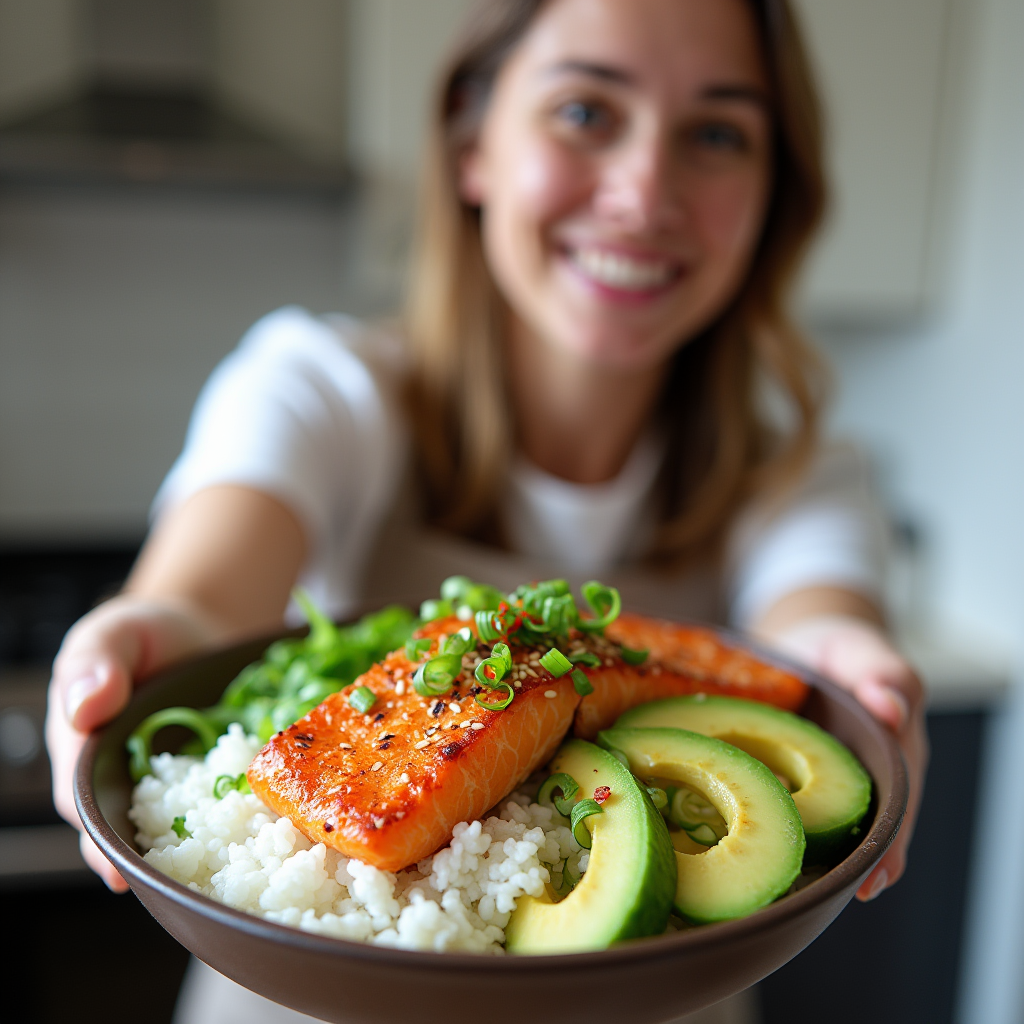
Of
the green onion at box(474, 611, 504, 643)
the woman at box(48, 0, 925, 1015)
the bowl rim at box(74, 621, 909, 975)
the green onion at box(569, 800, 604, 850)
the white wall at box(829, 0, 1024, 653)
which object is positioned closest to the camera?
the bowl rim at box(74, 621, 909, 975)

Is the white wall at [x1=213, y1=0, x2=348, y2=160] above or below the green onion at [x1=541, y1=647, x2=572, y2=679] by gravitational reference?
above

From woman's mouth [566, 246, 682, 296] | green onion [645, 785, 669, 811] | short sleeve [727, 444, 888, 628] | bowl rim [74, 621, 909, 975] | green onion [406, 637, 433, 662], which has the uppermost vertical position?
woman's mouth [566, 246, 682, 296]

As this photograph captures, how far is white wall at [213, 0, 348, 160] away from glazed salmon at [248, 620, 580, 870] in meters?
2.19

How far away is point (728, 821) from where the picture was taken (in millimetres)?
642

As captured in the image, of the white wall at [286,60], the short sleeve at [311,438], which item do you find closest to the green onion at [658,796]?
the short sleeve at [311,438]

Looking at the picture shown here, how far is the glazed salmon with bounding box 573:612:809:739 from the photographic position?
2.36ft

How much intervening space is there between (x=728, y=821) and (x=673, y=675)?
153 millimetres

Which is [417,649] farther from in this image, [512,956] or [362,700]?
[512,956]

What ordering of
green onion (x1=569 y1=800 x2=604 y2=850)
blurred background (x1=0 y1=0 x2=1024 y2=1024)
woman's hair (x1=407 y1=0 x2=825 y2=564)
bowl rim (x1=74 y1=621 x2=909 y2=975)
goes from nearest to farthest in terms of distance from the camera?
bowl rim (x1=74 y1=621 x2=909 y2=975) → green onion (x1=569 y1=800 x2=604 y2=850) → woman's hair (x1=407 y1=0 x2=825 y2=564) → blurred background (x1=0 y1=0 x2=1024 y2=1024)

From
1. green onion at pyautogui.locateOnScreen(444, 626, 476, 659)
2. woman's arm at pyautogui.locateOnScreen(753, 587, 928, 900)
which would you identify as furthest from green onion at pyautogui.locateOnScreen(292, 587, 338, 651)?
woman's arm at pyautogui.locateOnScreen(753, 587, 928, 900)

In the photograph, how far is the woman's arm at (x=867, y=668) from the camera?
32.4 inches

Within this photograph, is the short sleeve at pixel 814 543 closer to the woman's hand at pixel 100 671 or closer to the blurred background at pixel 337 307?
the blurred background at pixel 337 307

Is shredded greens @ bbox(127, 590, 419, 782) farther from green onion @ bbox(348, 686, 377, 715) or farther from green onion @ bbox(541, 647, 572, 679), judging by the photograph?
green onion @ bbox(541, 647, 572, 679)

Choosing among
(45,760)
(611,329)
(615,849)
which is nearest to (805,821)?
(615,849)
